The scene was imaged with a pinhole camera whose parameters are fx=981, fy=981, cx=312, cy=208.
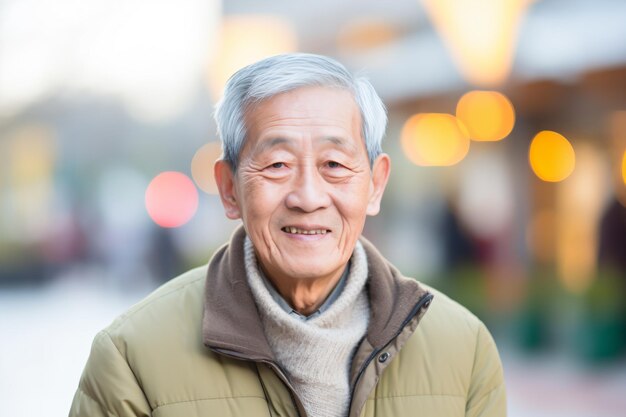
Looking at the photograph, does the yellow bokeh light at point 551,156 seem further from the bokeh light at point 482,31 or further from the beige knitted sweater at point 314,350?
the beige knitted sweater at point 314,350

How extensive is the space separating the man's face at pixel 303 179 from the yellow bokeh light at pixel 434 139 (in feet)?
28.5

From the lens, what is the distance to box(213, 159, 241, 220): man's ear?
7.35 ft

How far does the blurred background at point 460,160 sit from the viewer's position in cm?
865

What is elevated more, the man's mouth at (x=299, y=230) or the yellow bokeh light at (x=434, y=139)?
the yellow bokeh light at (x=434, y=139)

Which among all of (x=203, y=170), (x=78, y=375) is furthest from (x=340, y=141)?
(x=203, y=170)

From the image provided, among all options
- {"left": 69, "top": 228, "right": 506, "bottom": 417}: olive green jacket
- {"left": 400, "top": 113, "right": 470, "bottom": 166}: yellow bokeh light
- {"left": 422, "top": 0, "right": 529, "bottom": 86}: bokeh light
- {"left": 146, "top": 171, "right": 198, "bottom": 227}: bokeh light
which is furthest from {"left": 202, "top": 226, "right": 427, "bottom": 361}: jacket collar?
{"left": 146, "top": 171, "right": 198, "bottom": 227}: bokeh light

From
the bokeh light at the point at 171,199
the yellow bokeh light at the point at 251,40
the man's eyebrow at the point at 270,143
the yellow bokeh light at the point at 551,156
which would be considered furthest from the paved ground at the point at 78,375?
the bokeh light at the point at 171,199

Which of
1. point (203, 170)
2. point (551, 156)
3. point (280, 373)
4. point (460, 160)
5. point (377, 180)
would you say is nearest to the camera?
point (280, 373)

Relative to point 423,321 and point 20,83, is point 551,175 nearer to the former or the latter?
point 423,321

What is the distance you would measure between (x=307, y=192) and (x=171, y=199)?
18820 millimetres

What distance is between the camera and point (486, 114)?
33.4ft

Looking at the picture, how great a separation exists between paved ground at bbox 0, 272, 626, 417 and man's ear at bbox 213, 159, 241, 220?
4956 mm

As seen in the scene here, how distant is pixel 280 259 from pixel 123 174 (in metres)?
19.2

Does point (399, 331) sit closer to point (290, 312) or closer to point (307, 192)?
point (290, 312)
